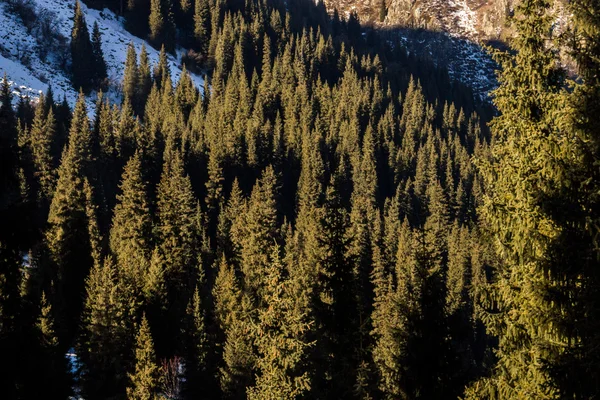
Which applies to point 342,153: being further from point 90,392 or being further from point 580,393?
point 580,393

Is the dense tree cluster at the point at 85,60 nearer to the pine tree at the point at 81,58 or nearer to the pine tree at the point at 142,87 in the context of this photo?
the pine tree at the point at 81,58

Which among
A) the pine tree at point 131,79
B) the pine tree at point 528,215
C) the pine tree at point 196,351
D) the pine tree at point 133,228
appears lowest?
the pine tree at point 196,351

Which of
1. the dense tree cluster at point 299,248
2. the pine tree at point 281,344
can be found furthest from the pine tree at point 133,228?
the pine tree at point 281,344

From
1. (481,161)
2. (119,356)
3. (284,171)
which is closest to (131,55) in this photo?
(284,171)

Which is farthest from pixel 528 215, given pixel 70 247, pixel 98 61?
pixel 98 61

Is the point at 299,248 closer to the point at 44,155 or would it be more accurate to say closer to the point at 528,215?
the point at 44,155

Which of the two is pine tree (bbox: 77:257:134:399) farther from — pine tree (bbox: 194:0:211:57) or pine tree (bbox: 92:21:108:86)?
pine tree (bbox: 194:0:211:57)

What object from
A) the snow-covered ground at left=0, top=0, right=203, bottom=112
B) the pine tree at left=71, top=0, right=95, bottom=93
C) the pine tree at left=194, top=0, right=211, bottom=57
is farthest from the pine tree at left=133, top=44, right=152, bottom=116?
the pine tree at left=194, top=0, right=211, bottom=57
